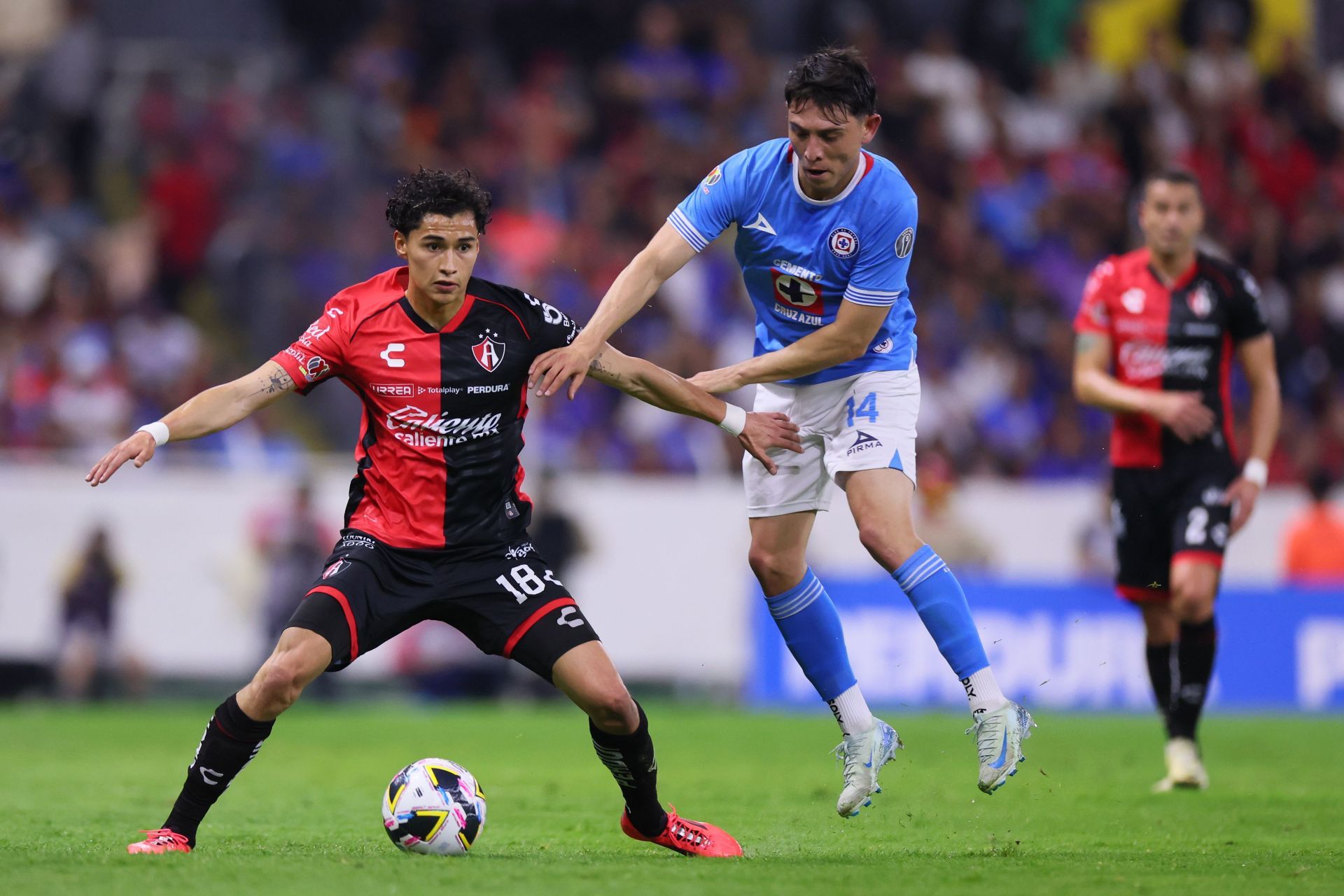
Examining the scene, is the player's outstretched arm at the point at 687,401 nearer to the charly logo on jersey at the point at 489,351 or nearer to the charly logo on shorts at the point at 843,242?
the charly logo on jersey at the point at 489,351

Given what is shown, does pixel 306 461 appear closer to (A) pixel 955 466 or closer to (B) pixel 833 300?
(A) pixel 955 466

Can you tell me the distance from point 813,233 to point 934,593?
157 centimetres

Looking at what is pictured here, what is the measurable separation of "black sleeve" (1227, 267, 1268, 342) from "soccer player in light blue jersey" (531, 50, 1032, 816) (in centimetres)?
280

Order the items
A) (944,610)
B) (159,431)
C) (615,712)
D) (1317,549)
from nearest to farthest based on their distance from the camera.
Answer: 1. (159,431)
2. (615,712)
3. (944,610)
4. (1317,549)

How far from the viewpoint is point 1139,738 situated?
41.8 ft

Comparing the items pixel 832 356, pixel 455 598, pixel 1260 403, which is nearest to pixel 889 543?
pixel 832 356

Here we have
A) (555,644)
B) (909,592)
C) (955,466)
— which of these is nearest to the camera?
(555,644)

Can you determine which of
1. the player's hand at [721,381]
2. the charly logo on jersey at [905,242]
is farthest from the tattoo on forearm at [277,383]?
the charly logo on jersey at [905,242]

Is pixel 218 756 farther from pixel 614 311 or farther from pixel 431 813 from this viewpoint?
pixel 614 311

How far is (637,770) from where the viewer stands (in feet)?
22.0

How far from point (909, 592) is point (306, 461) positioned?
1002cm

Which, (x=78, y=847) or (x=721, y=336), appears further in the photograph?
(x=721, y=336)

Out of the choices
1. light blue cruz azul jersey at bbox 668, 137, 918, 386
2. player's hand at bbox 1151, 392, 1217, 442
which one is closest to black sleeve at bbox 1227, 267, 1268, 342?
player's hand at bbox 1151, 392, 1217, 442

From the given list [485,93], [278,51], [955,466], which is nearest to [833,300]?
[955,466]
